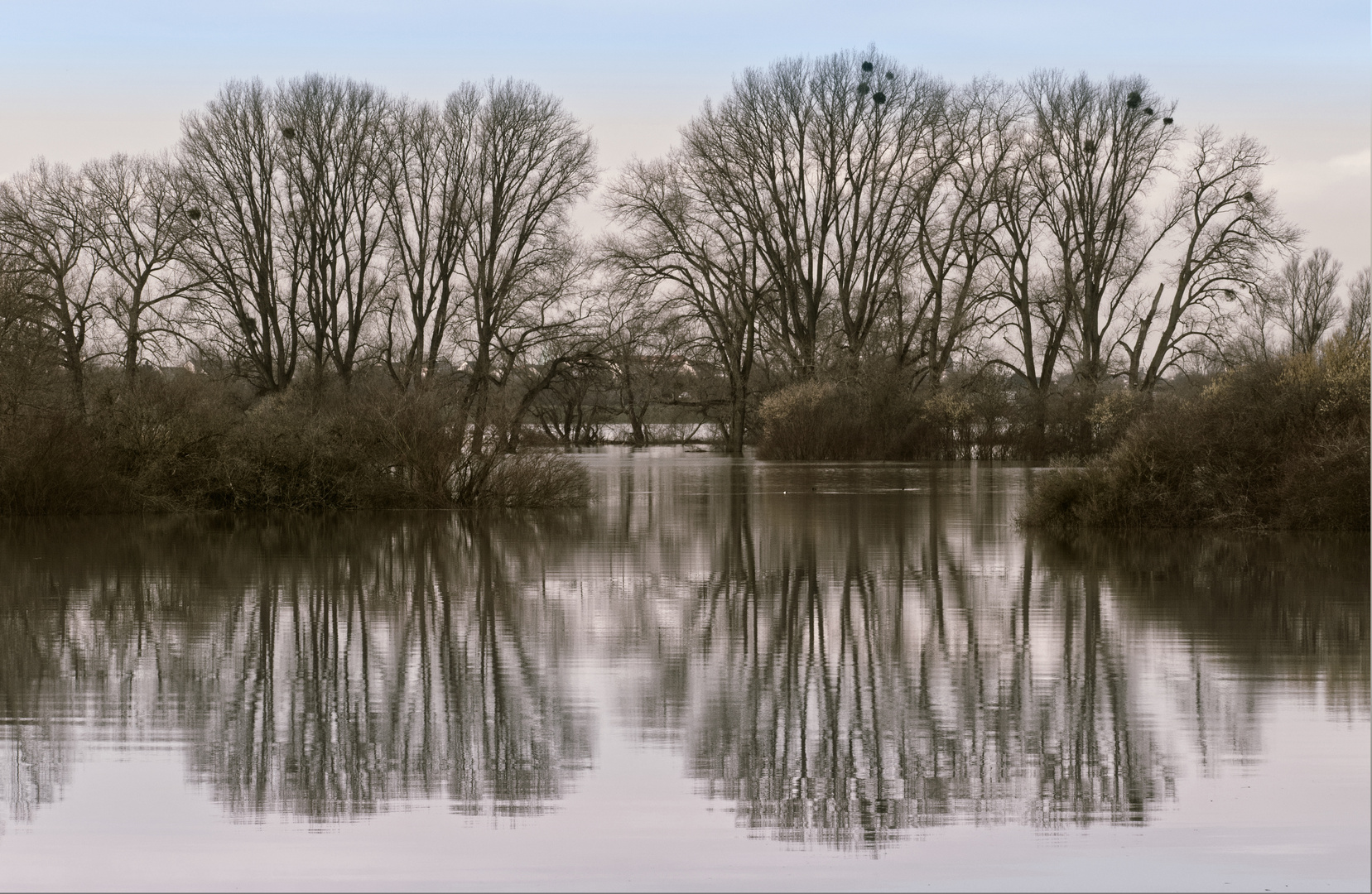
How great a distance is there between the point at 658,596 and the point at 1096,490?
993 centimetres

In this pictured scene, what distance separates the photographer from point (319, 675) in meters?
10.3

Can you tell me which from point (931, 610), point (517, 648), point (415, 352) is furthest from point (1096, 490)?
point (415, 352)

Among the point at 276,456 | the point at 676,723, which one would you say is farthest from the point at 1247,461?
the point at 276,456

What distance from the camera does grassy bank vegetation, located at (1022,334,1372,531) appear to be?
69.0ft

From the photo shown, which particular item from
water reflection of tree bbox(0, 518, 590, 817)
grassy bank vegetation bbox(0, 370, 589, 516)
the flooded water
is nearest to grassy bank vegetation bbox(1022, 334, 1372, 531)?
the flooded water

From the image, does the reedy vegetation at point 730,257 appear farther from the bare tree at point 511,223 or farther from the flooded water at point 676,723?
the flooded water at point 676,723

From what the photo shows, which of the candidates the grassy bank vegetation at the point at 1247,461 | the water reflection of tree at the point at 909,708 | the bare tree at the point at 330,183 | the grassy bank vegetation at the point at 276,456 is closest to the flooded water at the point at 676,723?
the water reflection of tree at the point at 909,708

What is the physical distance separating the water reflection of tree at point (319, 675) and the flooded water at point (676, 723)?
0.04 meters

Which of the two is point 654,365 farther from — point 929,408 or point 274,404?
point 274,404

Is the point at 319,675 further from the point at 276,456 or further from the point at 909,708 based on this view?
the point at 276,456

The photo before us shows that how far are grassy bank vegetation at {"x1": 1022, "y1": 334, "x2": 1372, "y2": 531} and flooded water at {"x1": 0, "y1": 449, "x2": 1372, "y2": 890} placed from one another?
3.56 m

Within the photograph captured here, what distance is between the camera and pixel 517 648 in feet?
37.5

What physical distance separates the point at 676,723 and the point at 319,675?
288 cm

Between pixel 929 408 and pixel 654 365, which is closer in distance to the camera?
pixel 929 408
